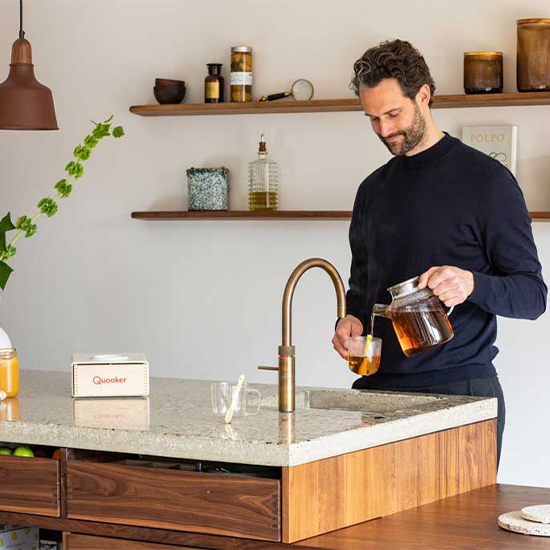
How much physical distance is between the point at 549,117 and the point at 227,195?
1.30 meters

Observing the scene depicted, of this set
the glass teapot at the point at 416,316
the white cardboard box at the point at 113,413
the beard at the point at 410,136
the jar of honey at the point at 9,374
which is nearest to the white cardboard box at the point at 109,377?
the white cardboard box at the point at 113,413

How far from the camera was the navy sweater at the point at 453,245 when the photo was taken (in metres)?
2.61

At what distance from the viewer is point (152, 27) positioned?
456 cm

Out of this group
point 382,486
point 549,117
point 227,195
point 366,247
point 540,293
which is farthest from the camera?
point 227,195

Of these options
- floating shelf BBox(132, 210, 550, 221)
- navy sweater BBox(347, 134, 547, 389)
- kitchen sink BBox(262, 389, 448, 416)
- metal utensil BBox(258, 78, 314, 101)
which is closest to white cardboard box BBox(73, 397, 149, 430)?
kitchen sink BBox(262, 389, 448, 416)

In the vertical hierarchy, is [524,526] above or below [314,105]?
below

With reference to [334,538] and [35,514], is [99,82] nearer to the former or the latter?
[35,514]

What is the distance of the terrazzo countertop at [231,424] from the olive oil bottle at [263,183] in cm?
172

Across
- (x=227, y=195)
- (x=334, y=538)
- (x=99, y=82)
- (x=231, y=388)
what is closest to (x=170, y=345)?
(x=227, y=195)

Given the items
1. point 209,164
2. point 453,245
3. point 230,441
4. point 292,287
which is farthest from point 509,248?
point 209,164

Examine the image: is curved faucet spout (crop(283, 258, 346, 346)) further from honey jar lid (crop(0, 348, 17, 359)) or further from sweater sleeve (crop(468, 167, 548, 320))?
honey jar lid (crop(0, 348, 17, 359))

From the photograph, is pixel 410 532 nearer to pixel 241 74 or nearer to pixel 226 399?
pixel 226 399

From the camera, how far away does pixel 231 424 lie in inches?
81.7

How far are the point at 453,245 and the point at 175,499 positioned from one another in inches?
41.4
